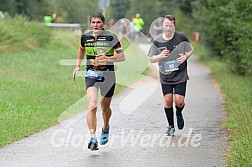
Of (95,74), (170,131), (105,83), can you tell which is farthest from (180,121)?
(95,74)

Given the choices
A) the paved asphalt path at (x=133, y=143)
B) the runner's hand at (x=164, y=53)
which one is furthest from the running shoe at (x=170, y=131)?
the runner's hand at (x=164, y=53)

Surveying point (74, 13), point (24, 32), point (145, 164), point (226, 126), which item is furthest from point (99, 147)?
point (74, 13)

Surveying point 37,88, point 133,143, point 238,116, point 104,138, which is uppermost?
point 104,138

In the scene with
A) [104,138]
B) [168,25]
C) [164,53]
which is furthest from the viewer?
[168,25]

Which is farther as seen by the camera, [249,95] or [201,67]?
[201,67]

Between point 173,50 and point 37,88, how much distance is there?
7.54 metres

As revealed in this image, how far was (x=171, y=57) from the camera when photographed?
37.8ft

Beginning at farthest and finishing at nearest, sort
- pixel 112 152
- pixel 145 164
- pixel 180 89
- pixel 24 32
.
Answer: pixel 24 32, pixel 180 89, pixel 112 152, pixel 145 164

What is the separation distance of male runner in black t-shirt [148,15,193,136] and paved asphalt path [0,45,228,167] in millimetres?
778

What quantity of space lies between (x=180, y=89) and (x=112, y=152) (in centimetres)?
217

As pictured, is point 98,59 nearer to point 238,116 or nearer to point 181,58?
point 181,58

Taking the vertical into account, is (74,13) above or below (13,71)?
below

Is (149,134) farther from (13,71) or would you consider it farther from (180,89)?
(13,71)

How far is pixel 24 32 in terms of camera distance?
31.9 meters
